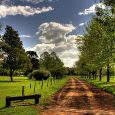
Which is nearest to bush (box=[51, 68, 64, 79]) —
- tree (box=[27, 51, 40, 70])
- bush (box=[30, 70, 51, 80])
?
bush (box=[30, 70, 51, 80])

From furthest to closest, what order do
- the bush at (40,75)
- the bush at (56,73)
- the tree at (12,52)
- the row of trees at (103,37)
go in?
the bush at (56,73), the tree at (12,52), the bush at (40,75), the row of trees at (103,37)

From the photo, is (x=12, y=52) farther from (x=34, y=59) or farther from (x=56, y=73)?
(x=34, y=59)

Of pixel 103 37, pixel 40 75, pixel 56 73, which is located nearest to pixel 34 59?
pixel 56 73

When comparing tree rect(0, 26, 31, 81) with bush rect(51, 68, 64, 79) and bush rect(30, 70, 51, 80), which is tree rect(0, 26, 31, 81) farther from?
bush rect(51, 68, 64, 79)

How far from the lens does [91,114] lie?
812 inches

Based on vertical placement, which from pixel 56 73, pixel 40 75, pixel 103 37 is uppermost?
pixel 103 37

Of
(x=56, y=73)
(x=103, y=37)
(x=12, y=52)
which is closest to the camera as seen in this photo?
(x=103, y=37)

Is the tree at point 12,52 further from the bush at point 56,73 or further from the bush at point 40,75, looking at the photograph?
the bush at point 56,73

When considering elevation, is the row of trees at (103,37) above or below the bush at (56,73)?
above

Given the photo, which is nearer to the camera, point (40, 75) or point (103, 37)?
point (103, 37)

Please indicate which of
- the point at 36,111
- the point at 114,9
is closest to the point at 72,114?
the point at 36,111

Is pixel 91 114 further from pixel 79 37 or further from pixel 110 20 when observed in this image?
pixel 79 37

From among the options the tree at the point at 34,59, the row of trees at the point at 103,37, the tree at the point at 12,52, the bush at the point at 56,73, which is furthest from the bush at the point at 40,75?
the tree at the point at 34,59

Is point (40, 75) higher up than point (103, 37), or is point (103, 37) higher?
point (103, 37)
